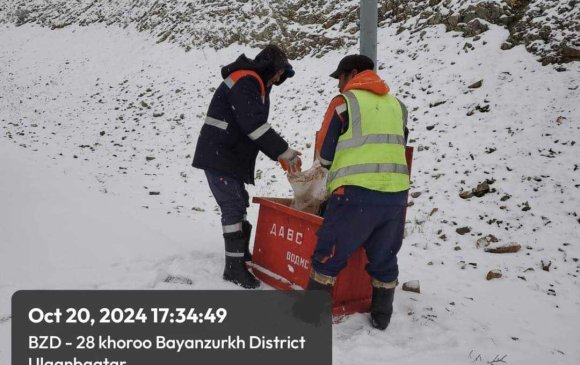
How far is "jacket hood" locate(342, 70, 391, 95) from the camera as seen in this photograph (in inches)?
122

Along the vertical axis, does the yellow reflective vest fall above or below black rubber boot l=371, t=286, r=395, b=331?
above

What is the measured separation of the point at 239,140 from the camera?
3764mm

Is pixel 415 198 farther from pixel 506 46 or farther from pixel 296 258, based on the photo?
pixel 506 46

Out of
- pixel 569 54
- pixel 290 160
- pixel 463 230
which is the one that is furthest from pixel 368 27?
pixel 569 54

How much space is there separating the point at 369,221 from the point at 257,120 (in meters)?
1.21

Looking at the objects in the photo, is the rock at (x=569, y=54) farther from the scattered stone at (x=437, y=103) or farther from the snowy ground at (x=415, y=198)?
the scattered stone at (x=437, y=103)

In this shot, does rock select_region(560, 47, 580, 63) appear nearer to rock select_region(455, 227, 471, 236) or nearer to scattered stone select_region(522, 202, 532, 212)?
scattered stone select_region(522, 202, 532, 212)

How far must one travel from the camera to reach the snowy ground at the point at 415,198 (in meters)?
3.59

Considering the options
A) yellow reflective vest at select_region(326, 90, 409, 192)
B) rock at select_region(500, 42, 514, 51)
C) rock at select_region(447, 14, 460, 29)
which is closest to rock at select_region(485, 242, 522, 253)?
yellow reflective vest at select_region(326, 90, 409, 192)

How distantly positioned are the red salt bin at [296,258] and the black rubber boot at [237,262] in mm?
173

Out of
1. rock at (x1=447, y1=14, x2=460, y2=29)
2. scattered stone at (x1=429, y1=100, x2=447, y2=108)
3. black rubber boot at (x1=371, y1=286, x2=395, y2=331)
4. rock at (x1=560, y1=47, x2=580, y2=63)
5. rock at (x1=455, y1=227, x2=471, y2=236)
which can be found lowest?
rock at (x1=455, y1=227, x2=471, y2=236)

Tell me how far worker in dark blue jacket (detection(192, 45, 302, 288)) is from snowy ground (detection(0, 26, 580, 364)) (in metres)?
0.48
